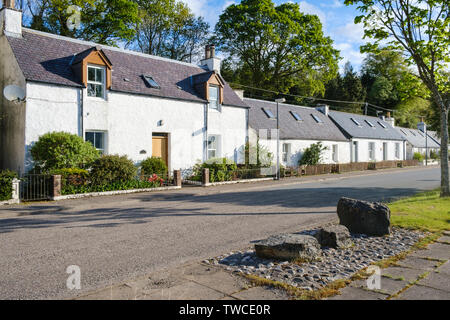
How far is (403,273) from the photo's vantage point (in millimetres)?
4992

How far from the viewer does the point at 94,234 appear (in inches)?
312

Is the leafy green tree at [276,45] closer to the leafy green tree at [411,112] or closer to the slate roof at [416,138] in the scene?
the slate roof at [416,138]

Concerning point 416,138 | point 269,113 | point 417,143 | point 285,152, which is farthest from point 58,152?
point 416,138

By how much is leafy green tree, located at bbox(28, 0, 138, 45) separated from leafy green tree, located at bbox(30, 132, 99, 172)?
58.1 feet

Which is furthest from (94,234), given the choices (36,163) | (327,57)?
(327,57)

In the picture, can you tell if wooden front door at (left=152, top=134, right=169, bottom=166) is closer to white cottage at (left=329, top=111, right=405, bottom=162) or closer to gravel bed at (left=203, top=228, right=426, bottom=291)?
gravel bed at (left=203, top=228, right=426, bottom=291)

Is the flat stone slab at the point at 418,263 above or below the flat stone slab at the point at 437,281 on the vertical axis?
above

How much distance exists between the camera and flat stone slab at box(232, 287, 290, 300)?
13.8 feet

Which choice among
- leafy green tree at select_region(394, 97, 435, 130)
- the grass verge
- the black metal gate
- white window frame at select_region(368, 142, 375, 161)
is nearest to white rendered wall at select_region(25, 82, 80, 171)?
the black metal gate

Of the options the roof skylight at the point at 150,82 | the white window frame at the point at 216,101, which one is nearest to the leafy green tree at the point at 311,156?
the white window frame at the point at 216,101

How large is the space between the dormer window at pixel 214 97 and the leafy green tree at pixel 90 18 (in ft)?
46.4

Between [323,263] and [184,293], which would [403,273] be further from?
[184,293]

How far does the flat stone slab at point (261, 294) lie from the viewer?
4.19 metres

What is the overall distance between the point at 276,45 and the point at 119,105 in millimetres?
26202
